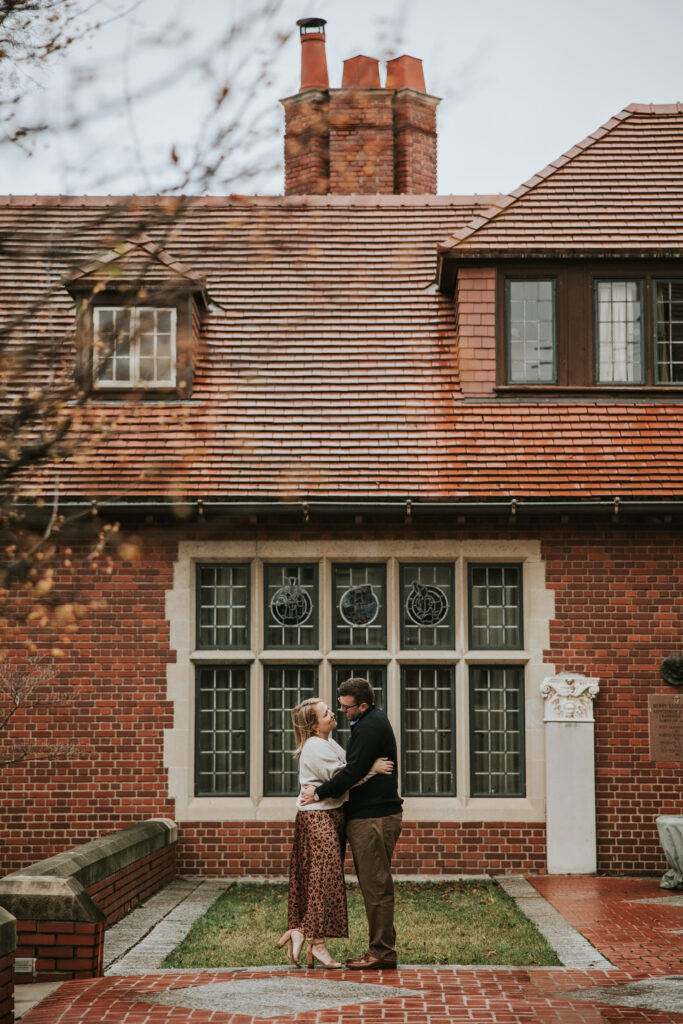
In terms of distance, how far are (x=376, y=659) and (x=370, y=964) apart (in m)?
4.77

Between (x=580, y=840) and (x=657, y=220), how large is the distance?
20.9 feet

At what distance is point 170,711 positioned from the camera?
11820 mm

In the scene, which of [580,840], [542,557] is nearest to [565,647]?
[542,557]

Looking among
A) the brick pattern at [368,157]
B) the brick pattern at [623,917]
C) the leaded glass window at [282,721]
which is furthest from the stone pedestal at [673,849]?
the brick pattern at [368,157]

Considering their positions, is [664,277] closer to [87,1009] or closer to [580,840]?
[580,840]

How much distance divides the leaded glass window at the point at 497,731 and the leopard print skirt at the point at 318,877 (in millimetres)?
4299

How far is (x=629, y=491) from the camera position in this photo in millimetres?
11688

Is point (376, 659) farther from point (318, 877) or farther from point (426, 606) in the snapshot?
point (318, 877)

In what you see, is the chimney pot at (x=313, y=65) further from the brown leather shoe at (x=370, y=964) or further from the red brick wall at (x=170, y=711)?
the brown leather shoe at (x=370, y=964)

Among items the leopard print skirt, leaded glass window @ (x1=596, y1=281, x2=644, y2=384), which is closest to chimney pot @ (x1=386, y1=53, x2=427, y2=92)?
leaded glass window @ (x1=596, y1=281, x2=644, y2=384)

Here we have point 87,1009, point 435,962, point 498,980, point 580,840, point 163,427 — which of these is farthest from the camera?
point 163,427

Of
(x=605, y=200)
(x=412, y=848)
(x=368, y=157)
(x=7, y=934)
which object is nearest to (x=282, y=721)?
(x=412, y=848)

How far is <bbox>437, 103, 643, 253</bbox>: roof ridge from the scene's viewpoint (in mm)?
13010

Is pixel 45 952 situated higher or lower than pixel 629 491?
lower
